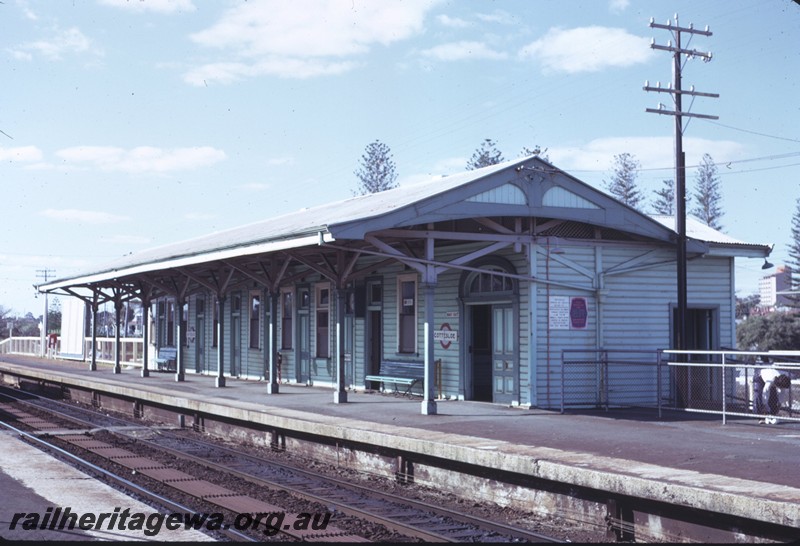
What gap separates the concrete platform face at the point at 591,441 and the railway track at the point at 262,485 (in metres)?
0.72

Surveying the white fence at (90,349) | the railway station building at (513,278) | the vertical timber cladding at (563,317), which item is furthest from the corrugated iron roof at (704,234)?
the white fence at (90,349)

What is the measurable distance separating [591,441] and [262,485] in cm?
409

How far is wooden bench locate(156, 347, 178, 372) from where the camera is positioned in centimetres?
3284

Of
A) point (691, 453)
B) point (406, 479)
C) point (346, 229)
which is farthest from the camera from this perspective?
point (346, 229)

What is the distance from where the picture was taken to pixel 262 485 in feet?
38.5

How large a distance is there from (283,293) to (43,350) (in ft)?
117

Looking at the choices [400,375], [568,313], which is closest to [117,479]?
[568,313]

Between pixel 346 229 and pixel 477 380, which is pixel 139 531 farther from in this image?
pixel 477 380

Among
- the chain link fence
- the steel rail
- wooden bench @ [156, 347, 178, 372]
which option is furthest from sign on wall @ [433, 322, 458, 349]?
wooden bench @ [156, 347, 178, 372]

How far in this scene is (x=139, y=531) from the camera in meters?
8.27

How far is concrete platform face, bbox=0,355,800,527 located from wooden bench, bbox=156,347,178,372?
13.8 m

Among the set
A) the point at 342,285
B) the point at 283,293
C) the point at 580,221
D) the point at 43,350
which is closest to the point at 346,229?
the point at 342,285

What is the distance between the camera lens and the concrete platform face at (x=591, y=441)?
8.18 meters

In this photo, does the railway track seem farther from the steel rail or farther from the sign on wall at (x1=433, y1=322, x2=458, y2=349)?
the sign on wall at (x1=433, y1=322, x2=458, y2=349)
